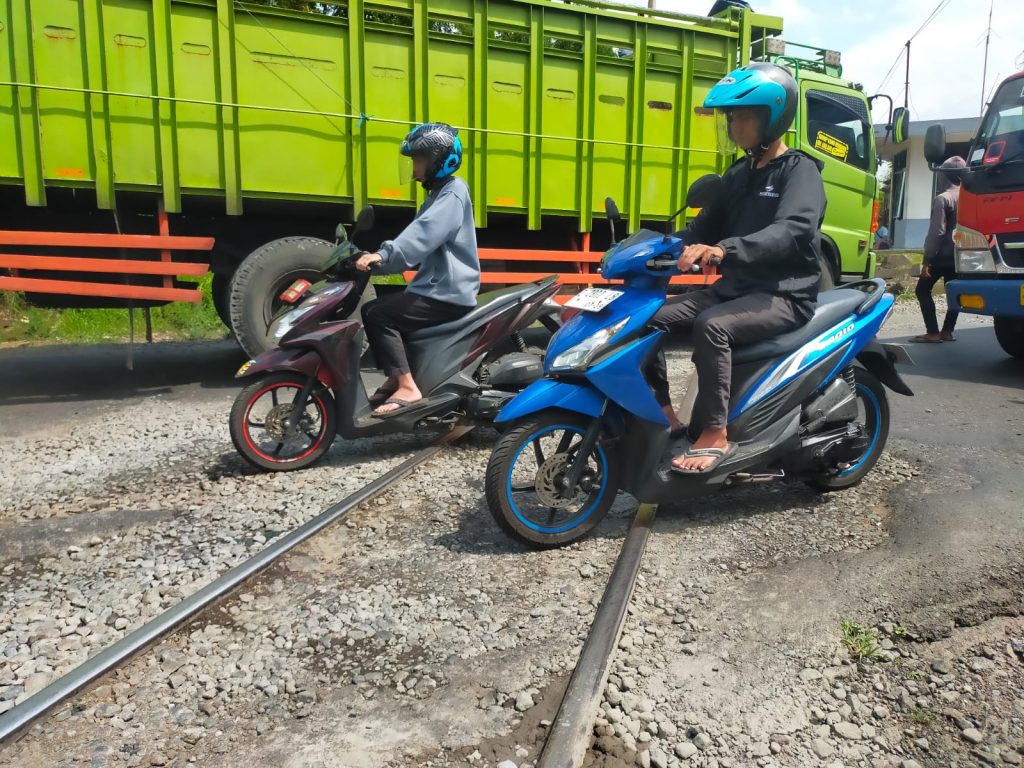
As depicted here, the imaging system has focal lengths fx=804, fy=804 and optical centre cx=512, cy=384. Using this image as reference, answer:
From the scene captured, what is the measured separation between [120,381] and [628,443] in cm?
545

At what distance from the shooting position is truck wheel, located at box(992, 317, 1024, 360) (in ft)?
27.0

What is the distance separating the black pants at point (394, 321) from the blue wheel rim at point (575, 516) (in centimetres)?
160

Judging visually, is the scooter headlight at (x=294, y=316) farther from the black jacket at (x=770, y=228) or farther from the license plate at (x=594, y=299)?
the black jacket at (x=770, y=228)

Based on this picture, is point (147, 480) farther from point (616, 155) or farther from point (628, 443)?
point (616, 155)

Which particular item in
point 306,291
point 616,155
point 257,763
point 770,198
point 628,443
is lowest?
point 257,763

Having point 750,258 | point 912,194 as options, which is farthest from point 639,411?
point 912,194

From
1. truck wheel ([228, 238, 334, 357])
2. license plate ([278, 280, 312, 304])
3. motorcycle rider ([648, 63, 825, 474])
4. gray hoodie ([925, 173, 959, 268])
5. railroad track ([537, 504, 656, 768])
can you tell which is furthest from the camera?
gray hoodie ([925, 173, 959, 268])

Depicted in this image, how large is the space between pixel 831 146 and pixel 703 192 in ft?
21.0

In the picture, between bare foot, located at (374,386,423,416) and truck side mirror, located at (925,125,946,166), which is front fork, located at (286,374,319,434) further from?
truck side mirror, located at (925,125,946,166)

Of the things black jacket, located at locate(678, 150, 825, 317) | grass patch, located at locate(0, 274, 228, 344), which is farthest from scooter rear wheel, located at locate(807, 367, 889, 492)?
grass patch, located at locate(0, 274, 228, 344)

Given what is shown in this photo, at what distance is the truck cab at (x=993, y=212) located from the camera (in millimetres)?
7242

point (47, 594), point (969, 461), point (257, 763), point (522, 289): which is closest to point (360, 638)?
point (257, 763)

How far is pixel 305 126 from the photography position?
22.9 feet

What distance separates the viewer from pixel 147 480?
→ 4473mm
